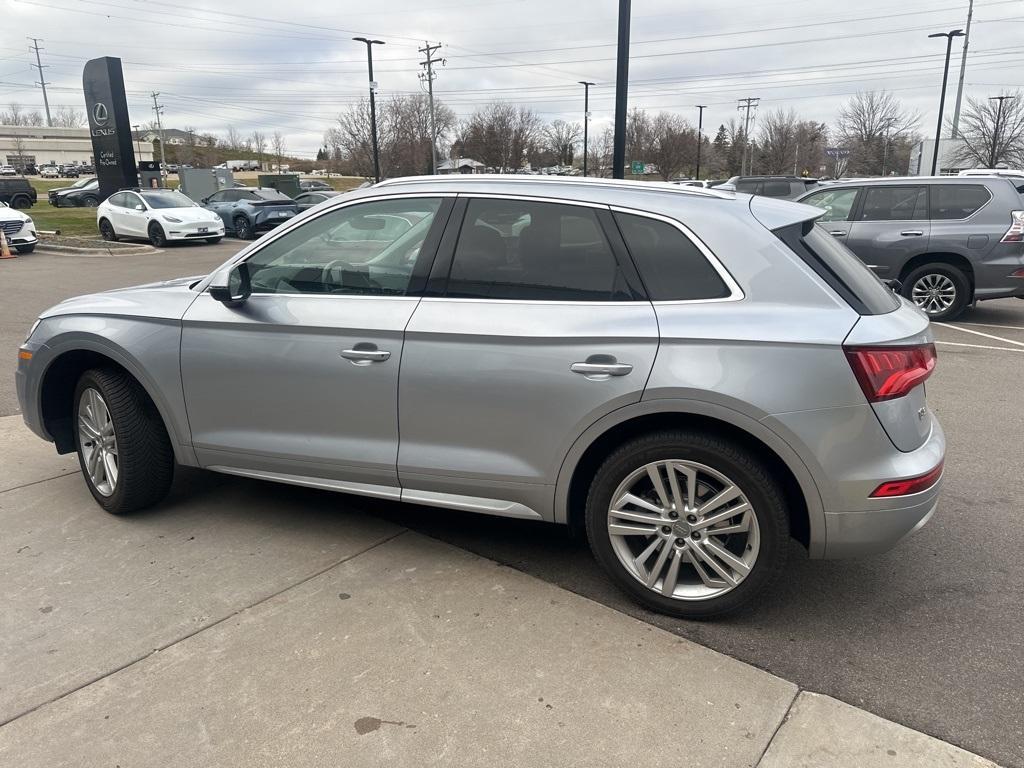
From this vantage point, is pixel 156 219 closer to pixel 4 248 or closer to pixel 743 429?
pixel 4 248

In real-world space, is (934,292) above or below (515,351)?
below

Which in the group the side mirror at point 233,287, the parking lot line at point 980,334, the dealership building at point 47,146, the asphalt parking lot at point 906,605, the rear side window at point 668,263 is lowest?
the parking lot line at point 980,334

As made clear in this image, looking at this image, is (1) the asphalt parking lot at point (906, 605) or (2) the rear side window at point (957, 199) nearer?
(1) the asphalt parking lot at point (906, 605)

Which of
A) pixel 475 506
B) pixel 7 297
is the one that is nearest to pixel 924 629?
pixel 475 506

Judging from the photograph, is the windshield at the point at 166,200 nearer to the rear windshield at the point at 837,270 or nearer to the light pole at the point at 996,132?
the rear windshield at the point at 837,270

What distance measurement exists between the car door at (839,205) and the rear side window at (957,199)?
3.21ft

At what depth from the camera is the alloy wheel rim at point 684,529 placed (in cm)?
299

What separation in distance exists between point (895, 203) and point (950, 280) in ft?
4.01

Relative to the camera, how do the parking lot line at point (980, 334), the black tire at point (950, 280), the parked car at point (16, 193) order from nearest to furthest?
the parking lot line at point (980, 334) → the black tire at point (950, 280) → the parked car at point (16, 193)

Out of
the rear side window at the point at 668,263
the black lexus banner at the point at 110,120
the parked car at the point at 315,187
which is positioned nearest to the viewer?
the rear side window at the point at 668,263

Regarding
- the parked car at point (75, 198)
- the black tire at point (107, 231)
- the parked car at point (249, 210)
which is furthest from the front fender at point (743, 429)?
the parked car at point (75, 198)

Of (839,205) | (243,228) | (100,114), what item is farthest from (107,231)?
(839,205)

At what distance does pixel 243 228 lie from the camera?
23.8m

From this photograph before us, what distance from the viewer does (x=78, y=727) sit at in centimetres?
254
